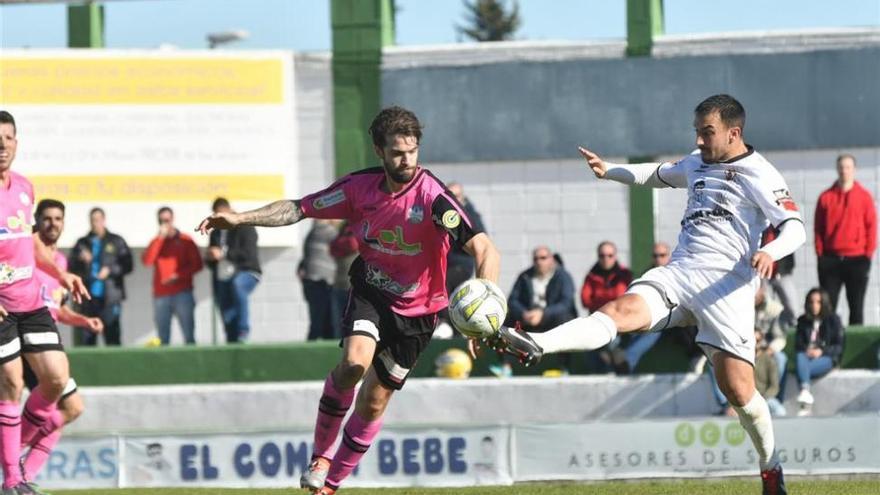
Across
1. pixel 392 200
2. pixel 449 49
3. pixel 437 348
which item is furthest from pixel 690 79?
pixel 392 200

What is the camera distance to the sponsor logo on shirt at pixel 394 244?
9.29 m

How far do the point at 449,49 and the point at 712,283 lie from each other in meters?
11.7

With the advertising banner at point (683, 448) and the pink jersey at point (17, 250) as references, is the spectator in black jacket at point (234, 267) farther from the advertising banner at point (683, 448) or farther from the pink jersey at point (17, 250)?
the pink jersey at point (17, 250)

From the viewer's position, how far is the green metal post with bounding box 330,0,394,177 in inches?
794

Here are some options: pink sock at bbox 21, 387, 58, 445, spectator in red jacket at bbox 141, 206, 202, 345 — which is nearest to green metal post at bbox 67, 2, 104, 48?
spectator in red jacket at bbox 141, 206, 202, 345

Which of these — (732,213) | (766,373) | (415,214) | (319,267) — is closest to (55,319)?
(415,214)

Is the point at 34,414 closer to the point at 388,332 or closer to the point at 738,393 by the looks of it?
the point at 388,332

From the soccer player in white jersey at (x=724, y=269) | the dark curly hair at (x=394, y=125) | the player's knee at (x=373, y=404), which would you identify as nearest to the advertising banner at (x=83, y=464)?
the player's knee at (x=373, y=404)

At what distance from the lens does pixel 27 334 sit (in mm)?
10203

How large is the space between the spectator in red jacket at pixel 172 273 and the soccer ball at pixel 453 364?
278cm

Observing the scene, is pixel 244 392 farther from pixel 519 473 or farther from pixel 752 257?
pixel 752 257

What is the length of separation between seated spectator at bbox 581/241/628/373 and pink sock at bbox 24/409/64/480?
20.9 ft

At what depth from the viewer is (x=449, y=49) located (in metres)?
20.2

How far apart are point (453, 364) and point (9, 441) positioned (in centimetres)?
724
